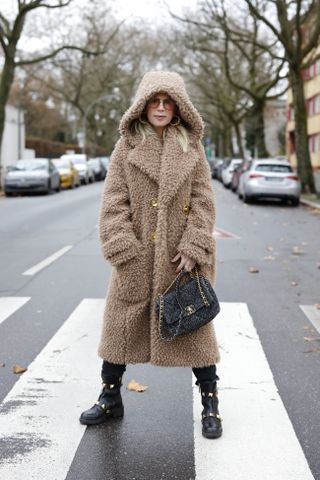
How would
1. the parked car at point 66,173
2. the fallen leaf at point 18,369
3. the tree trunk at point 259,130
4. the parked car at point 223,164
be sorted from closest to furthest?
the fallen leaf at point 18,369 < the parked car at point 66,173 < the parked car at point 223,164 < the tree trunk at point 259,130

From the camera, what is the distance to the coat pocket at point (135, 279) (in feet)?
11.9

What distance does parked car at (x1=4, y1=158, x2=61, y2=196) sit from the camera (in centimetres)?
2689

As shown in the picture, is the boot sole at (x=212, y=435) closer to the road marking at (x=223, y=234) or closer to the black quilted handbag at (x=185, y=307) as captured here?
the black quilted handbag at (x=185, y=307)

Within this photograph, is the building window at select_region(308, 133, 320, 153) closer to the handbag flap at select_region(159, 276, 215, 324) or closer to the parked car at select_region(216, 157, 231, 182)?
the parked car at select_region(216, 157, 231, 182)

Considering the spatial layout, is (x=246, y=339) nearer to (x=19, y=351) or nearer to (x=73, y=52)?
(x=19, y=351)

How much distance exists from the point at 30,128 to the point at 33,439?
7380cm

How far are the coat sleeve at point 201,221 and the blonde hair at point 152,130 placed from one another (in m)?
0.12

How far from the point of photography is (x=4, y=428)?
3.79 meters

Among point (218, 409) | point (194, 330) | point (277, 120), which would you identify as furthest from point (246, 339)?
point (277, 120)

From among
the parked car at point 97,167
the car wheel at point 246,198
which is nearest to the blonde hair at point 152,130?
the car wheel at point 246,198

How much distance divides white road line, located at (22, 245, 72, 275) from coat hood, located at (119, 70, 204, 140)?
5.48 meters

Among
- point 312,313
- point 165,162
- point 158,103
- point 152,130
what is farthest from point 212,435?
point 312,313

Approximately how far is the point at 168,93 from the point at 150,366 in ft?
7.01

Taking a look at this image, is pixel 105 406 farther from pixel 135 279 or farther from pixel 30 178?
pixel 30 178
